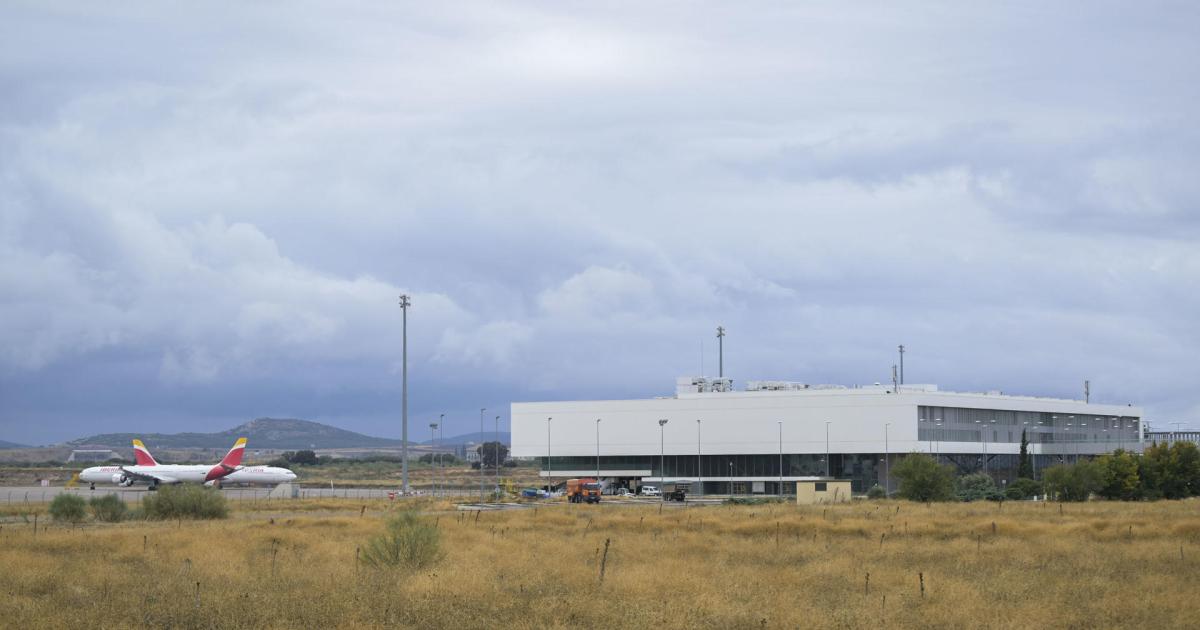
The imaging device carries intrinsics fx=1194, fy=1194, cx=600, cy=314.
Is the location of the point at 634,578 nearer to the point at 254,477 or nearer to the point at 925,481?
the point at 925,481

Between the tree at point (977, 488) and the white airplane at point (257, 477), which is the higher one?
the white airplane at point (257, 477)

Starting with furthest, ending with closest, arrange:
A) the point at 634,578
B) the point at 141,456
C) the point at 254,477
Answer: the point at 141,456, the point at 254,477, the point at 634,578

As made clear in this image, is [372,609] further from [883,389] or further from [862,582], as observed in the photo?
[883,389]

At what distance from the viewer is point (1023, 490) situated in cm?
9944

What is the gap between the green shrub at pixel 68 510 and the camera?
65.3 m

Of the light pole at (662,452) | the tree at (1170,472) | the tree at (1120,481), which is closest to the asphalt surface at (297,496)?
the light pole at (662,452)

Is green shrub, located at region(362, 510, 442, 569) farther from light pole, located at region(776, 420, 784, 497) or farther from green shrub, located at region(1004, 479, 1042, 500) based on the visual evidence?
light pole, located at region(776, 420, 784, 497)

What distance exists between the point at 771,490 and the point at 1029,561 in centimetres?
9515

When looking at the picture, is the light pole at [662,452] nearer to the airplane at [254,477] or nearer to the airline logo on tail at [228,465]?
the airplane at [254,477]

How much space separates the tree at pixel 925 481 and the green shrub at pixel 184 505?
48805 millimetres

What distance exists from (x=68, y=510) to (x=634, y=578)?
155 ft

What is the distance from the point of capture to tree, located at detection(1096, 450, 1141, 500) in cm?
9406

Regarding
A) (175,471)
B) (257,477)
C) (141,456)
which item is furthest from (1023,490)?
(141,456)

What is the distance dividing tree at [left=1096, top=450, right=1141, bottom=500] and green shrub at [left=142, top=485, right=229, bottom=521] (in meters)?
66.1
